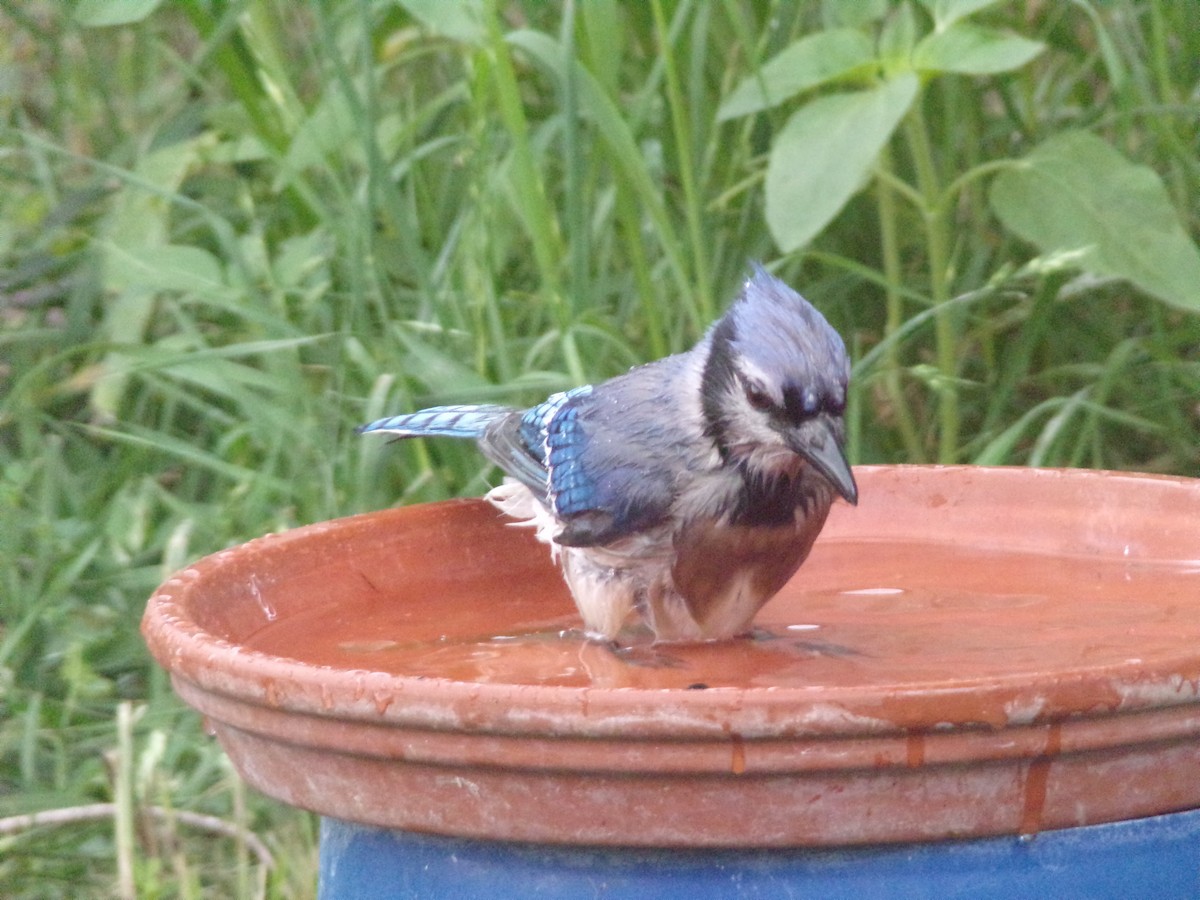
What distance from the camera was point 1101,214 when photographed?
3092mm

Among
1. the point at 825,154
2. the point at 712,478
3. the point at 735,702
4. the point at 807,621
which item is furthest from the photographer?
the point at 825,154

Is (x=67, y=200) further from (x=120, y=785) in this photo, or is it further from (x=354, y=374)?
(x=120, y=785)

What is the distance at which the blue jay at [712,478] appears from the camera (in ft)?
7.02

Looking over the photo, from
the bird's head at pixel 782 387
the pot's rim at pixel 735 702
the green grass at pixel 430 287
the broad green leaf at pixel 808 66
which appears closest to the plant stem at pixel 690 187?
the green grass at pixel 430 287

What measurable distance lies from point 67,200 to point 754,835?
3059 millimetres

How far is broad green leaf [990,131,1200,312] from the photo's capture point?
2.96 metres

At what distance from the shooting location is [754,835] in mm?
1578

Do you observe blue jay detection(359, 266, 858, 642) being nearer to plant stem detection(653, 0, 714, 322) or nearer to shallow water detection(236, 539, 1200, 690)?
shallow water detection(236, 539, 1200, 690)

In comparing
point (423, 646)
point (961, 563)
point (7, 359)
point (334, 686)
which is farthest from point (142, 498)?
point (334, 686)

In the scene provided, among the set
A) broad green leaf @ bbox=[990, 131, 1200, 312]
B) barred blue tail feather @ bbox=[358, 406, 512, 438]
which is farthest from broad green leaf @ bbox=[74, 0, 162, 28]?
broad green leaf @ bbox=[990, 131, 1200, 312]

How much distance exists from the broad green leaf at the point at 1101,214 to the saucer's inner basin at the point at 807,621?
632 millimetres

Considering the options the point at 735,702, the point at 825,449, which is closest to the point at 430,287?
the point at 825,449

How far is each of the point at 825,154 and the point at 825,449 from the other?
36.9 inches

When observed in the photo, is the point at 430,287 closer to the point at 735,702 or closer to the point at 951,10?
the point at 951,10
